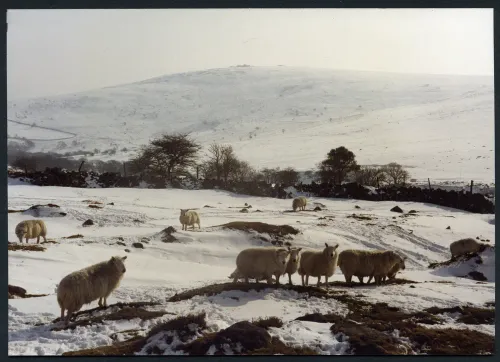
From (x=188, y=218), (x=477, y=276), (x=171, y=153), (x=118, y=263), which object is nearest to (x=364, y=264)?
(x=477, y=276)

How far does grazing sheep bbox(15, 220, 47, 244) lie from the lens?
1112 centimetres

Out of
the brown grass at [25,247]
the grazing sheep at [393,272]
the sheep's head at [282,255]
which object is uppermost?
the sheep's head at [282,255]

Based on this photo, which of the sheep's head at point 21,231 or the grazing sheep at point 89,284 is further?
the sheep's head at point 21,231

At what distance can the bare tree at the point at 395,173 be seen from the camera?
41.4ft

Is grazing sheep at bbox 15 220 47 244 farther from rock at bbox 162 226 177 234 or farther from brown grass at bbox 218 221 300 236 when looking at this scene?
brown grass at bbox 218 221 300 236

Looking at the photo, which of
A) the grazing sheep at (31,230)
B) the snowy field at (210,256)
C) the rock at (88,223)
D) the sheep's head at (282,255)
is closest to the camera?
the snowy field at (210,256)

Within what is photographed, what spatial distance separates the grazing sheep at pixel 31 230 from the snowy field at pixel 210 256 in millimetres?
194

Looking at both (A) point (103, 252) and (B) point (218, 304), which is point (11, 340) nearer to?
(A) point (103, 252)

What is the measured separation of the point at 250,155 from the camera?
12680 millimetres

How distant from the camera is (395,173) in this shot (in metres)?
12.8

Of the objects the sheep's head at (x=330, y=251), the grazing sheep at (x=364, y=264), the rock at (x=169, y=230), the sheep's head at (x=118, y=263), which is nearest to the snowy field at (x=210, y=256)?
the rock at (x=169, y=230)

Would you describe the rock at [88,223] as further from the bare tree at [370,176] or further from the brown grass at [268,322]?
the bare tree at [370,176]

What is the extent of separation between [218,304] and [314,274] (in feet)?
9.08

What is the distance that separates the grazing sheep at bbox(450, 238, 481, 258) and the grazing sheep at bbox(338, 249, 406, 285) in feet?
4.43
